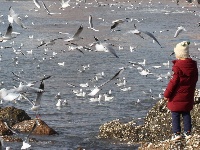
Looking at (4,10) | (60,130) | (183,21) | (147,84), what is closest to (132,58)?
(147,84)

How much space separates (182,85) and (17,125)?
24.0 feet

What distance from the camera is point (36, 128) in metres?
15.7

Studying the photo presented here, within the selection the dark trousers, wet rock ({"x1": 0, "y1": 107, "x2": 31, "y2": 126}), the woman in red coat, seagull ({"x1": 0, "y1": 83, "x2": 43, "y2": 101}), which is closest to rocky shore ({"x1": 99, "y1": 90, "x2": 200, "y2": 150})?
wet rock ({"x1": 0, "y1": 107, "x2": 31, "y2": 126})

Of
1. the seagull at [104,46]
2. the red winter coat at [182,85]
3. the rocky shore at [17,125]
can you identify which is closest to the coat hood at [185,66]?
the red winter coat at [182,85]

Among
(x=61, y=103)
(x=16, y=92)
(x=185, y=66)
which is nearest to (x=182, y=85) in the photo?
(x=185, y=66)

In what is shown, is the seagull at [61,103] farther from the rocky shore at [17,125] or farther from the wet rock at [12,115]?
Answer: the wet rock at [12,115]

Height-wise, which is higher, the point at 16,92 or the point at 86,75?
the point at 16,92

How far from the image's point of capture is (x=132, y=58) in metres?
32.7

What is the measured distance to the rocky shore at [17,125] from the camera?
1515cm

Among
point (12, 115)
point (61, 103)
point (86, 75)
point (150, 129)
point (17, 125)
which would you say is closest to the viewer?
point (150, 129)

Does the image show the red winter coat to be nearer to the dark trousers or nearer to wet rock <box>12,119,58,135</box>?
the dark trousers

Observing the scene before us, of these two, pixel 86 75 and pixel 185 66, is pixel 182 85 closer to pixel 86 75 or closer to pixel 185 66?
pixel 185 66

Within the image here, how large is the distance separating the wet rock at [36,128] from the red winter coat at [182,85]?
644 centimetres

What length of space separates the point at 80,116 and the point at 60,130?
241 centimetres
